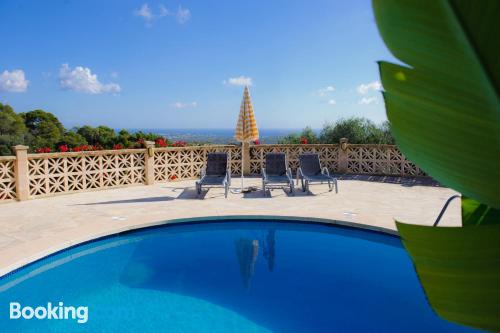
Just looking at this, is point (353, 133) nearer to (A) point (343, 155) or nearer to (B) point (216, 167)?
(A) point (343, 155)

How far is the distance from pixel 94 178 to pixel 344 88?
14242 mm

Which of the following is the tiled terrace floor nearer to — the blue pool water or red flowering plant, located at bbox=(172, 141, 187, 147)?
the blue pool water

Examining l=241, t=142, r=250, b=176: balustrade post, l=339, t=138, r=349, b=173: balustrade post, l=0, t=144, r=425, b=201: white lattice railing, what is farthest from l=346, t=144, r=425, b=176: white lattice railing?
l=241, t=142, r=250, b=176: balustrade post

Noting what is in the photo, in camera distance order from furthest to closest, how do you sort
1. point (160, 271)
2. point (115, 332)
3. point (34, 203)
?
point (34, 203) < point (160, 271) < point (115, 332)

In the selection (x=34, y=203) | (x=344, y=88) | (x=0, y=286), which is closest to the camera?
(x=0, y=286)

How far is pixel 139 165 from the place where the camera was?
35.3ft

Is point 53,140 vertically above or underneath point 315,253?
above

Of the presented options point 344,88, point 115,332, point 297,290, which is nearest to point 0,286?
point 115,332

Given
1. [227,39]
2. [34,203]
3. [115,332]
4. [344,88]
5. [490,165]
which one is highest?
[227,39]

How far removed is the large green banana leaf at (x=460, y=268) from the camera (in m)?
0.53

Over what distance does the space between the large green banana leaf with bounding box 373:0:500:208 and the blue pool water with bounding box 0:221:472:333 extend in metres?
3.87

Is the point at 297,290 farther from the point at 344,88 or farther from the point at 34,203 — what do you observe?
the point at 344,88

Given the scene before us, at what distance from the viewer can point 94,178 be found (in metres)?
9.96

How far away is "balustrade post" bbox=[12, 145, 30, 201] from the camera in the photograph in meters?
8.43
